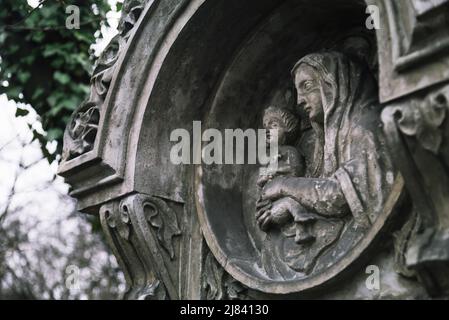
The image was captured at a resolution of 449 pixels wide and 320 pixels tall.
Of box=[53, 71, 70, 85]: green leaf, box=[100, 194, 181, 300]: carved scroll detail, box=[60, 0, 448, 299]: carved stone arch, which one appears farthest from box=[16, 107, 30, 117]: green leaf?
box=[100, 194, 181, 300]: carved scroll detail

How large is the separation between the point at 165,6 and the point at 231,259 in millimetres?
1586

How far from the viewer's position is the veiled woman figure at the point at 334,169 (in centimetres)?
385

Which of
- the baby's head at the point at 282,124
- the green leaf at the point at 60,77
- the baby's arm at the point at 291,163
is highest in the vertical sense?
the green leaf at the point at 60,77

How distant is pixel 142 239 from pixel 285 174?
94 cm

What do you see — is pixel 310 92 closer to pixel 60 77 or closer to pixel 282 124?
pixel 282 124

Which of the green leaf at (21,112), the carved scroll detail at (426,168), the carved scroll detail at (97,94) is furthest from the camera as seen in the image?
the green leaf at (21,112)

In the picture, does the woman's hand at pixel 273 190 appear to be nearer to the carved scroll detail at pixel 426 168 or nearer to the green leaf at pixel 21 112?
the carved scroll detail at pixel 426 168

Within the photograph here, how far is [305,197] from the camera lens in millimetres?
4137

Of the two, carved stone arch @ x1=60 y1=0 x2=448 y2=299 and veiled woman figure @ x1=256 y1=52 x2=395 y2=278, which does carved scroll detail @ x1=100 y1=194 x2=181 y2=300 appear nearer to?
carved stone arch @ x1=60 y1=0 x2=448 y2=299

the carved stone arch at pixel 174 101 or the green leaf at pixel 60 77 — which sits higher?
the green leaf at pixel 60 77

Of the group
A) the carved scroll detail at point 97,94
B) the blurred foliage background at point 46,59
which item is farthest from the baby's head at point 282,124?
the blurred foliage background at point 46,59

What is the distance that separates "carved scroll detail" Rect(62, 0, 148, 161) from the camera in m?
4.85

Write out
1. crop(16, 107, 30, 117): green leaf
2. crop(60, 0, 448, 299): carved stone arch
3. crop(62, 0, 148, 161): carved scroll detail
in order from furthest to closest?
1. crop(16, 107, 30, 117): green leaf
2. crop(62, 0, 148, 161): carved scroll detail
3. crop(60, 0, 448, 299): carved stone arch
